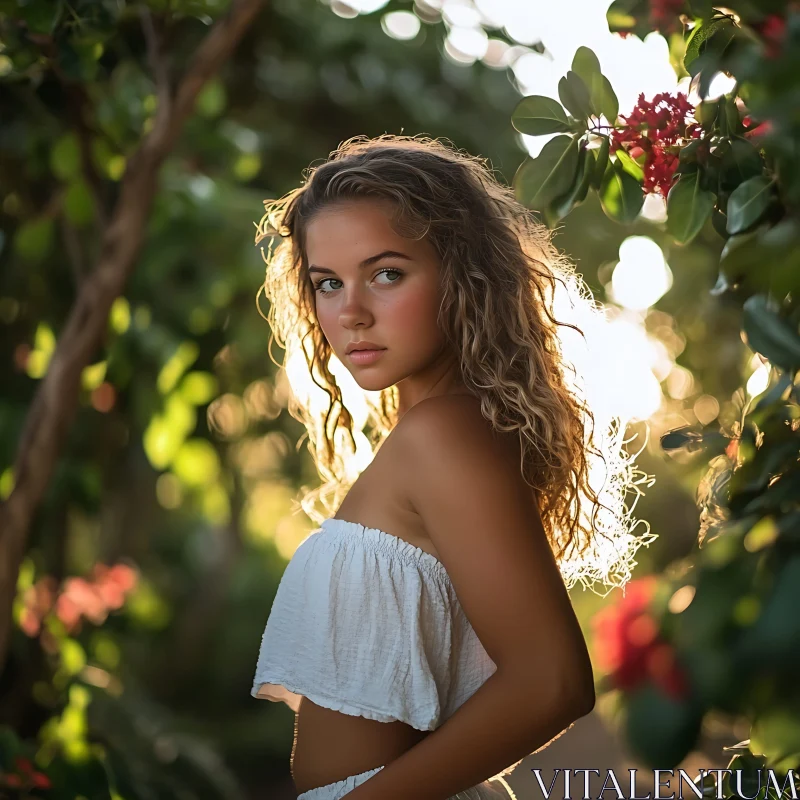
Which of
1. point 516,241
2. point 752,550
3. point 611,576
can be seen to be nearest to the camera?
point 752,550

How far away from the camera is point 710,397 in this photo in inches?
115

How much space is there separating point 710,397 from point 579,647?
2.00m

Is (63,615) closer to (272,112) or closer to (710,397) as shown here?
(272,112)

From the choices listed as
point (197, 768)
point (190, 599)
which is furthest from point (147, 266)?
point (190, 599)

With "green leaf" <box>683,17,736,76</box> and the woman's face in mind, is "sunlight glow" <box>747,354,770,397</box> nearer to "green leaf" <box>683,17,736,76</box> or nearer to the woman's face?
"green leaf" <box>683,17,736,76</box>

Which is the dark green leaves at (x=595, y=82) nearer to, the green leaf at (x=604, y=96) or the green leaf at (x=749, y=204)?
the green leaf at (x=604, y=96)

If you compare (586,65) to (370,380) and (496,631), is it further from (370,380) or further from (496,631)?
(496,631)

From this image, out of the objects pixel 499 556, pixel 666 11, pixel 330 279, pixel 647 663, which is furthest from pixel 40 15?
pixel 647 663

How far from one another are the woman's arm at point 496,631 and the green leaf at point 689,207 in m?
0.33

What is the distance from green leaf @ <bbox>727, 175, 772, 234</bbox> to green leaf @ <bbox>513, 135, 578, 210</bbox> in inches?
11.9

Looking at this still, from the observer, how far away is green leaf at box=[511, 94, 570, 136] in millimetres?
1120

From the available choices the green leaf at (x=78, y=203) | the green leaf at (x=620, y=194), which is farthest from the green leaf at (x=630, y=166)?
the green leaf at (x=78, y=203)

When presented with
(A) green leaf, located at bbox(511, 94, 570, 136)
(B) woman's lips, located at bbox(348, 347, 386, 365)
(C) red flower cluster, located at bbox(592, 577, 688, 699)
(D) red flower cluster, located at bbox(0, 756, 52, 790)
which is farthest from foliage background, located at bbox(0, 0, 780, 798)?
(C) red flower cluster, located at bbox(592, 577, 688, 699)

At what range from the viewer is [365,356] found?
1.25 metres
